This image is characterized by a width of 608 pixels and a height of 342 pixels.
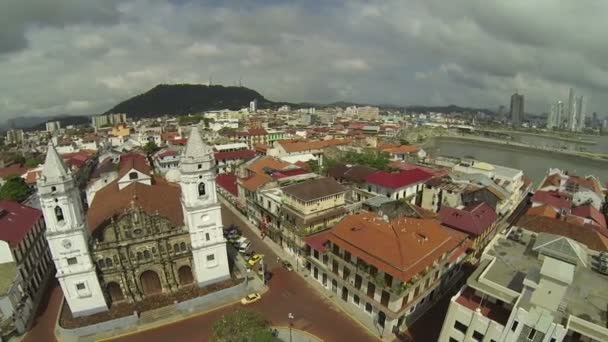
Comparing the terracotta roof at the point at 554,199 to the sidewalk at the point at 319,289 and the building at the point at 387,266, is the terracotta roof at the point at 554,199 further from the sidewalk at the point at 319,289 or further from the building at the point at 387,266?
the sidewalk at the point at 319,289

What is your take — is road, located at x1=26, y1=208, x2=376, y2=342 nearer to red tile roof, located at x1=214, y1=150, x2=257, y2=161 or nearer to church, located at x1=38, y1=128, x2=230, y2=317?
church, located at x1=38, y1=128, x2=230, y2=317

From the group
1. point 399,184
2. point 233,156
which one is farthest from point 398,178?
point 233,156

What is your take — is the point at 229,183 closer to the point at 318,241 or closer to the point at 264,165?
the point at 264,165

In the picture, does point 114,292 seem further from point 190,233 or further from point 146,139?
point 146,139

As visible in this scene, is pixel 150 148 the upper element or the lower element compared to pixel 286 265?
upper

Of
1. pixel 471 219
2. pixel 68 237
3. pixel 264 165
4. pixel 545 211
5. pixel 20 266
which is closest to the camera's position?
pixel 68 237

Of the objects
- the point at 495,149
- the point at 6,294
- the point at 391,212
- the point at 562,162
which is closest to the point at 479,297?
the point at 391,212

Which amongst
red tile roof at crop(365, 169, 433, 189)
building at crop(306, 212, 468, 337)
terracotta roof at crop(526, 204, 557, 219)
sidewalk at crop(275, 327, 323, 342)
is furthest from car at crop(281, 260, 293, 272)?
terracotta roof at crop(526, 204, 557, 219)
